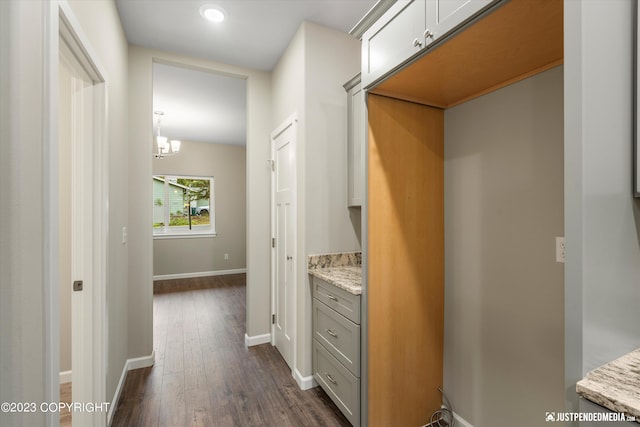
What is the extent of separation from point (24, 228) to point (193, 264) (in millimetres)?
5829

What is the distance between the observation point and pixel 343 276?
209cm

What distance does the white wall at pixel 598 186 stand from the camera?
0.75m

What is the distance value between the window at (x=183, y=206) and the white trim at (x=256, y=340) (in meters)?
3.87

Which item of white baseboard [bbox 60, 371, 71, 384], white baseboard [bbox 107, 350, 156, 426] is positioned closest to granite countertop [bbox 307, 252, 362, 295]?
white baseboard [bbox 107, 350, 156, 426]

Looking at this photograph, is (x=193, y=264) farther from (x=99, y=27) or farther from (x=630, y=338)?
(x=630, y=338)

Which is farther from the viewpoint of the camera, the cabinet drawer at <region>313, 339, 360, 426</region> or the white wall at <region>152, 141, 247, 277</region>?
the white wall at <region>152, 141, 247, 277</region>

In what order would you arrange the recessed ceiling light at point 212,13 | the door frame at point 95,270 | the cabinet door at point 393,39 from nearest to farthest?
the cabinet door at point 393,39 < the door frame at point 95,270 < the recessed ceiling light at point 212,13

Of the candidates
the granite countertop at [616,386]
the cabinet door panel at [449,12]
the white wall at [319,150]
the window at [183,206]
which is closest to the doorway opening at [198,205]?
the window at [183,206]

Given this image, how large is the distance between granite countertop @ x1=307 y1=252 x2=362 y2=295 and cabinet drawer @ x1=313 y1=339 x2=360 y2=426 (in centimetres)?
51

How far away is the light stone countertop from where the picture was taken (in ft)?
5.83

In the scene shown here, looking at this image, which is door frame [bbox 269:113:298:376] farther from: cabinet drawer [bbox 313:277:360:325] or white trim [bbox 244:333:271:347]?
Answer: cabinet drawer [bbox 313:277:360:325]

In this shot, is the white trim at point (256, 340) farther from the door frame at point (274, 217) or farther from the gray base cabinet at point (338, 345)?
the gray base cabinet at point (338, 345)

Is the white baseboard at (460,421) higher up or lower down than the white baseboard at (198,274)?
higher up

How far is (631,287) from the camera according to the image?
0.82m
